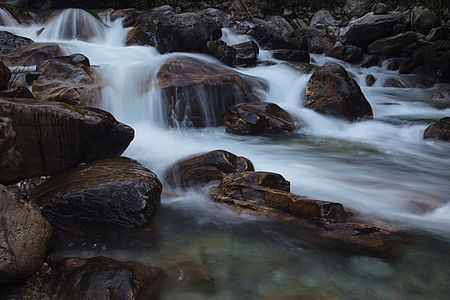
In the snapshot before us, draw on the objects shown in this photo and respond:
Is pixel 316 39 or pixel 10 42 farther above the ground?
pixel 316 39

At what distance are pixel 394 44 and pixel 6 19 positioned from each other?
17.6m

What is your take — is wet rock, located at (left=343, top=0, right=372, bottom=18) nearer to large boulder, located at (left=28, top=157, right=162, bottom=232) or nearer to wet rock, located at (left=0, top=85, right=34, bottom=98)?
wet rock, located at (left=0, top=85, right=34, bottom=98)

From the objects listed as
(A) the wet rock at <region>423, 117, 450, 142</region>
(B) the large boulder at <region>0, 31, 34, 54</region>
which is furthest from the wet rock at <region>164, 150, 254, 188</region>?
(B) the large boulder at <region>0, 31, 34, 54</region>

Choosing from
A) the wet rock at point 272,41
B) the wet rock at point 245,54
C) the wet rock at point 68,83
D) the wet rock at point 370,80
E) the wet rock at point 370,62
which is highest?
the wet rock at point 272,41

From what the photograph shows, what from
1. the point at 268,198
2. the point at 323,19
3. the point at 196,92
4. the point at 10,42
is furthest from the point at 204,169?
the point at 323,19

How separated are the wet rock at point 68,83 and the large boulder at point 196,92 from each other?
141 centimetres

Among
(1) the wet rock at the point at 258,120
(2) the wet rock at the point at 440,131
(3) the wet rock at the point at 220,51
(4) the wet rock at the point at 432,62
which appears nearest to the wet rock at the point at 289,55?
(3) the wet rock at the point at 220,51

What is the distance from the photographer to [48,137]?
4.11 m

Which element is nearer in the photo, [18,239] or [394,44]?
[18,239]

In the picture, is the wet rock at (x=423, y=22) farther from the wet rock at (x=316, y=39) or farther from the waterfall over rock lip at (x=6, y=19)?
the waterfall over rock lip at (x=6, y=19)

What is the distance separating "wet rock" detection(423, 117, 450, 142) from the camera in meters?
6.88

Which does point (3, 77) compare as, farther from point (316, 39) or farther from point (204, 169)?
point (316, 39)

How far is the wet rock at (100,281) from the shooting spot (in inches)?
89.9

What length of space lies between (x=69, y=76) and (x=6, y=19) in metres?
9.38
